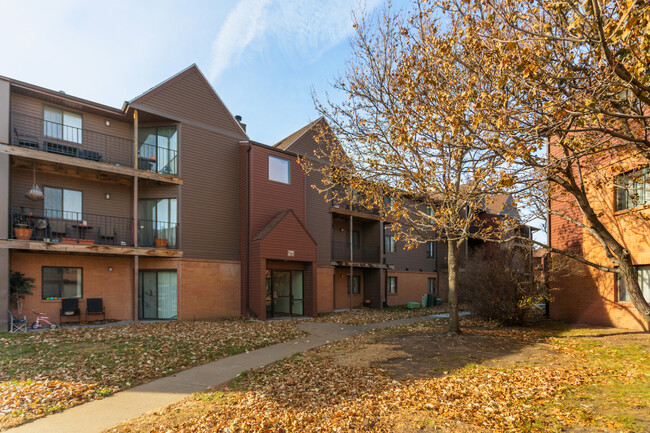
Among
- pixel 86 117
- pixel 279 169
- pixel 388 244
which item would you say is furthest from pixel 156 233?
pixel 388 244

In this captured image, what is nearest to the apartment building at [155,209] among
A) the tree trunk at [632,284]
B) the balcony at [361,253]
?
the balcony at [361,253]

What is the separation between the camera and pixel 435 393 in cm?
716

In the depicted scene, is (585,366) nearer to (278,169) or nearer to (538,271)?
(538,271)

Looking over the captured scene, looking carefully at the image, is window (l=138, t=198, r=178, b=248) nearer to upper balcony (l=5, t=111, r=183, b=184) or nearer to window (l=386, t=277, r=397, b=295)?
upper balcony (l=5, t=111, r=183, b=184)

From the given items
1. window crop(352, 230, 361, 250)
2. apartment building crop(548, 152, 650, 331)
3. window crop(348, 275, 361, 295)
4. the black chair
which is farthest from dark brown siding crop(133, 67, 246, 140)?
apartment building crop(548, 152, 650, 331)

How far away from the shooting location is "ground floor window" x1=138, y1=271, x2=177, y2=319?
58.7 ft

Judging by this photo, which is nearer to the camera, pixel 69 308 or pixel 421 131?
pixel 421 131

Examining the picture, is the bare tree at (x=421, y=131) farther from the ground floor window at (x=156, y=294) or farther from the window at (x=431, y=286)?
the window at (x=431, y=286)

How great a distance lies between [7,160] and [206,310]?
29.4 ft

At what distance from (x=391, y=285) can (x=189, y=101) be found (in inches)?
672

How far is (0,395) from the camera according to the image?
7523 millimetres

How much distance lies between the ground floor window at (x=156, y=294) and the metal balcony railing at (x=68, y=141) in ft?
15.5

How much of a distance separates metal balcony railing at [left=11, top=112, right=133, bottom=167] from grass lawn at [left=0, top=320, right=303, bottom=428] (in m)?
6.58

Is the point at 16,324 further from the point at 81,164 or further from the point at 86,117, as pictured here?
the point at 86,117
